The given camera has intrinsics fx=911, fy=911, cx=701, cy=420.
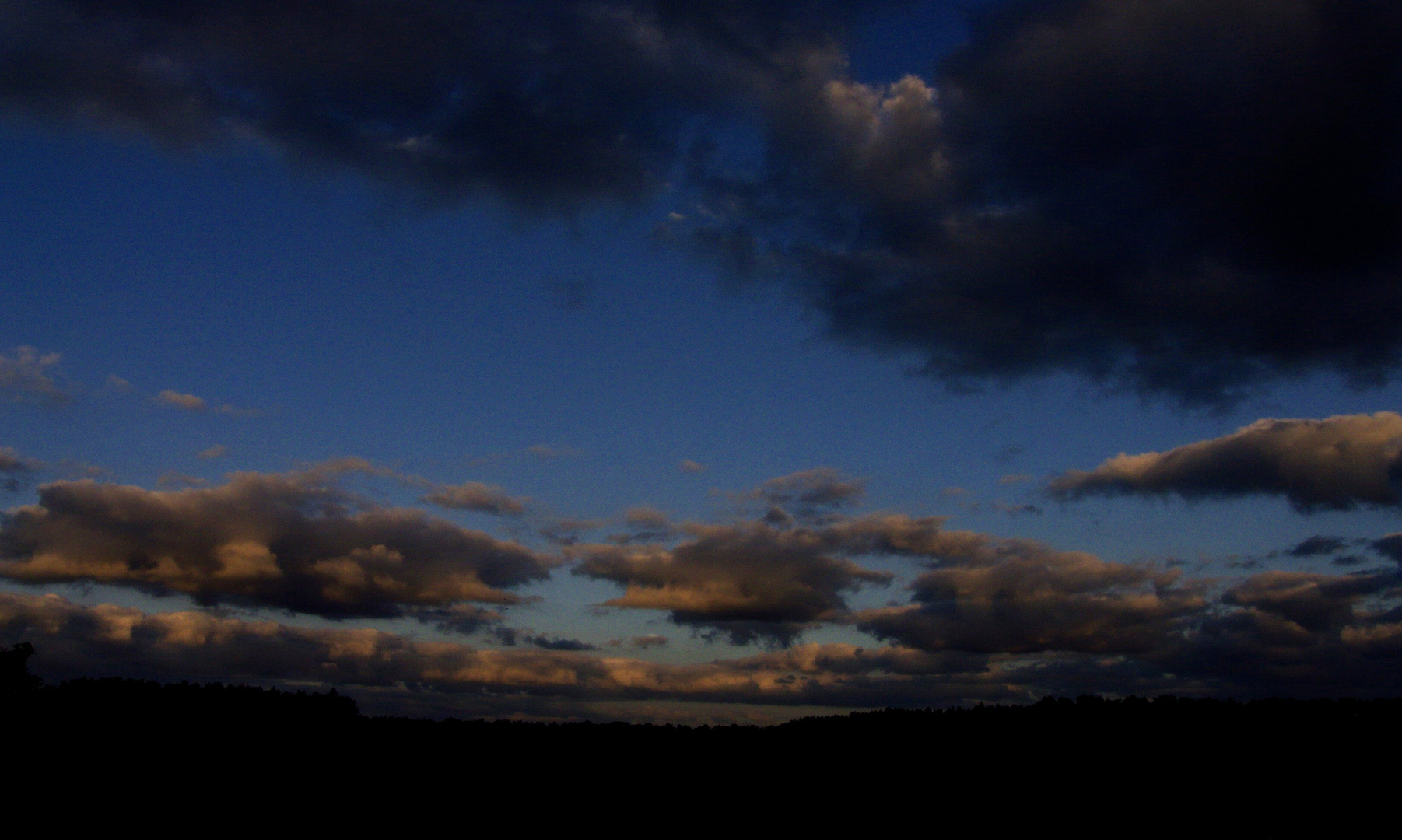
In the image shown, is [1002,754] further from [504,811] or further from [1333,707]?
[504,811]

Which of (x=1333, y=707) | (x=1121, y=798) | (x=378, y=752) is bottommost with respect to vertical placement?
(x=378, y=752)

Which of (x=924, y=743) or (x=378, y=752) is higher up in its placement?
(x=924, y=743)

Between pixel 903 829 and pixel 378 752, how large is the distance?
5759 inches

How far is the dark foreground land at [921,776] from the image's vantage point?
57500mm

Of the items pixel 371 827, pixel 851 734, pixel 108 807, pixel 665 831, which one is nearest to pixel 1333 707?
pixel 665 831

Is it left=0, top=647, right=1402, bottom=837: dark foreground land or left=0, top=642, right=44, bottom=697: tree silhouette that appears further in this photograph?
left=0, top=642, right=44, bottom=697: tree silhouette

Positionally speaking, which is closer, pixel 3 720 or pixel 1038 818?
pixel 1038 818

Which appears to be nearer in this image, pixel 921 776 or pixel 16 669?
pixel 921 776

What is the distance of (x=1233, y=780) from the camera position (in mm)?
59875

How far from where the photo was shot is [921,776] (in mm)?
91500

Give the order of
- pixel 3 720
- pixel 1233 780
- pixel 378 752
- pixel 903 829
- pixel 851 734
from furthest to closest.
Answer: pixel 378 752 < pixel 3 720 < pixel 851 734 < pixel 903 829 < pixel 1233 780

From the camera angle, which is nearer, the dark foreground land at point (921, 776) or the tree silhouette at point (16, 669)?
the dark foreground land at point (921, 776)

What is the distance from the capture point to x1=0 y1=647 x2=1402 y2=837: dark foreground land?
57500mm

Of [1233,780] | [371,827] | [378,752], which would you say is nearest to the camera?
[1233,780]
